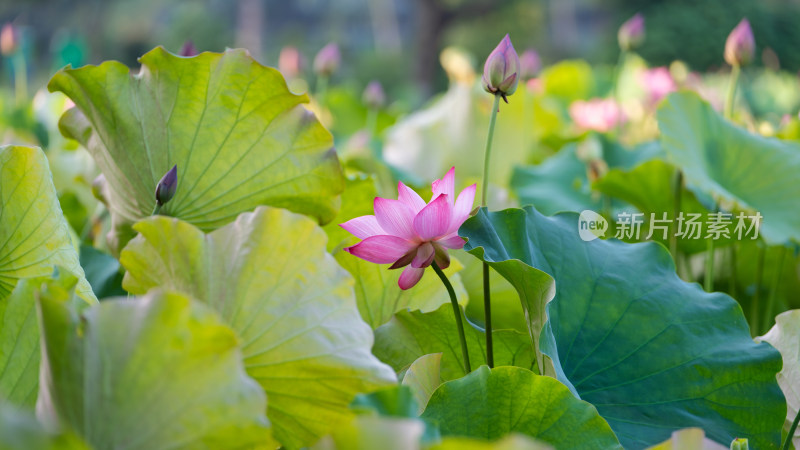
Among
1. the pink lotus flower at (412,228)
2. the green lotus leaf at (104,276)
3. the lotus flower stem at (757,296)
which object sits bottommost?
the lotus flower stem at (757,296)

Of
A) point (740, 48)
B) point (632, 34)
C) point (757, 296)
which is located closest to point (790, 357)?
point (757, 296)

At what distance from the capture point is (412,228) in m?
0.42

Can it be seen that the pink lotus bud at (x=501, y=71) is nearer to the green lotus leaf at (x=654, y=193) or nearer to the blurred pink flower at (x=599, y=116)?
the green lotus leaf at (x=654, y=193)

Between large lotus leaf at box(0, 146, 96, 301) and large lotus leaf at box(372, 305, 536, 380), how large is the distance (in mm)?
178

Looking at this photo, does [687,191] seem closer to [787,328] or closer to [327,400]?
[787,328]

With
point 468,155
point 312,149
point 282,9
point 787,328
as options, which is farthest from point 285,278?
point 282,9

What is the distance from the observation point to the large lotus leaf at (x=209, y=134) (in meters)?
0.48

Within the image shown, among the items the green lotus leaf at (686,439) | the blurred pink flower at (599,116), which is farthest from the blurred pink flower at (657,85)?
the green lotus leaf at (686,439)

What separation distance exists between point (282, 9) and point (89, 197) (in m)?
18.8

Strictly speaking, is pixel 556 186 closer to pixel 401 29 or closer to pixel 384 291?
pixel 384 291

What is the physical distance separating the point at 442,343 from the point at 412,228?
10 centimetres

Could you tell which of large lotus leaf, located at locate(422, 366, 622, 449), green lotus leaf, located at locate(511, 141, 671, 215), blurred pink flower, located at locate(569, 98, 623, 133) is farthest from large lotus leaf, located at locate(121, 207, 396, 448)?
blurred pink flower, located at locate(569, 98, 623, 133)

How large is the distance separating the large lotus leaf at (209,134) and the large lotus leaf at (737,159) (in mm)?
436

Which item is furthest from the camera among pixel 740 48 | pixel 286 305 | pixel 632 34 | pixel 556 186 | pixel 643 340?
pixel 632 34
